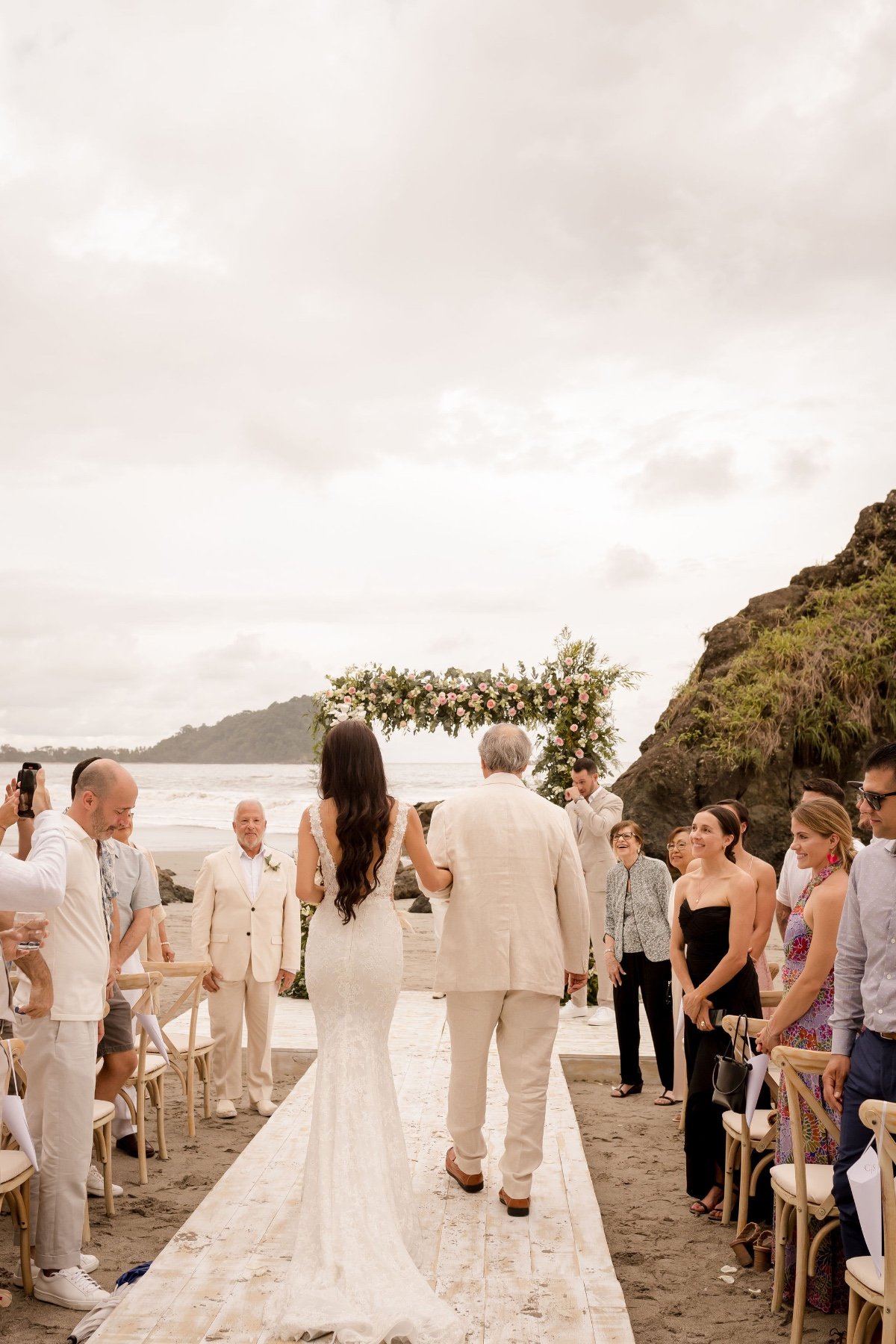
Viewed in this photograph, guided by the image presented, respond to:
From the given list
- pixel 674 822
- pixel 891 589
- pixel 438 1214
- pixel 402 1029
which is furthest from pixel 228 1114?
pixel 891 589

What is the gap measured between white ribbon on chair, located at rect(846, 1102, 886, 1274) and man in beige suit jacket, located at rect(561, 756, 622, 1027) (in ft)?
21.2

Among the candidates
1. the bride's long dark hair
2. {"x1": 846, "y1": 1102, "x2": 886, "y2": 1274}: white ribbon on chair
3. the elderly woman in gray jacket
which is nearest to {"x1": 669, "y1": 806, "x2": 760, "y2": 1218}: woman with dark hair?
the elderly woman in gray jacket

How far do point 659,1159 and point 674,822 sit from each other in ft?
27.7

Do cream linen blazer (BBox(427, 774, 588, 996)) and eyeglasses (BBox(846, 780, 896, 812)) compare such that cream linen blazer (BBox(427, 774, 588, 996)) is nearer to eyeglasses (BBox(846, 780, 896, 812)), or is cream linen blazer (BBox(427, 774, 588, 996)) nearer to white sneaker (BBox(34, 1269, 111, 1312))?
eyeglasses (BBox(846, 780, 896, 812))

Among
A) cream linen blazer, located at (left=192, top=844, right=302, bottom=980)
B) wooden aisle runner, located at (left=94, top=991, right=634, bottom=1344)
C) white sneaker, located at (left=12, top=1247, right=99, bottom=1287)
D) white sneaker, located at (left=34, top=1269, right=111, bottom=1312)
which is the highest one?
cream linen blazer, located at (left=192, top=844, right=302, bottom=980)

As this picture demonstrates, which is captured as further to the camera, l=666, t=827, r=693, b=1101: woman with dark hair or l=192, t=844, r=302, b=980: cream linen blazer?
l=192, t=844, r=302, b=980: cream linen blazer

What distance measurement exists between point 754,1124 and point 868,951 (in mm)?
1827

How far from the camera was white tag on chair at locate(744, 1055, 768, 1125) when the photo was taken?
4859 millimetres

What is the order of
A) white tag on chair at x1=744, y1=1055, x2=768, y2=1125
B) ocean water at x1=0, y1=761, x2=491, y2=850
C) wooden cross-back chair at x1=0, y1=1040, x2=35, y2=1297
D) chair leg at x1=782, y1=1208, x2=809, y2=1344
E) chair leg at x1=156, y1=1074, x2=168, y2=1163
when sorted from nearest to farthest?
chair leg at x1=782, y1=1208, x2=809, y2=1344, wooden cross-back chair at x1=0, y1=1040, x2=35, y2=1297, white tag on chair at x1=744, y1=1055, x2=768, y2=1125, chair leg at x1=156, y1=1074, x2=168, y2=1163, ocean water at x1=0, y1=761, x2=491, y2=850

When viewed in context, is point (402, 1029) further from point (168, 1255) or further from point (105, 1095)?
point (168, 1255)

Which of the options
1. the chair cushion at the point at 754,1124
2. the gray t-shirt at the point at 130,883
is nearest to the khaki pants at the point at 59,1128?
the gray t-shirt at the point at 130,883

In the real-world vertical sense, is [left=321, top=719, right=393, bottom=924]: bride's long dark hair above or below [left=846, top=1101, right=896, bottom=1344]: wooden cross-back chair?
above

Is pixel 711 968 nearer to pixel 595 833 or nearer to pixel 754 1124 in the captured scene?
pixel 754 1124

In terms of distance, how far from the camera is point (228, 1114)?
7234 mm
